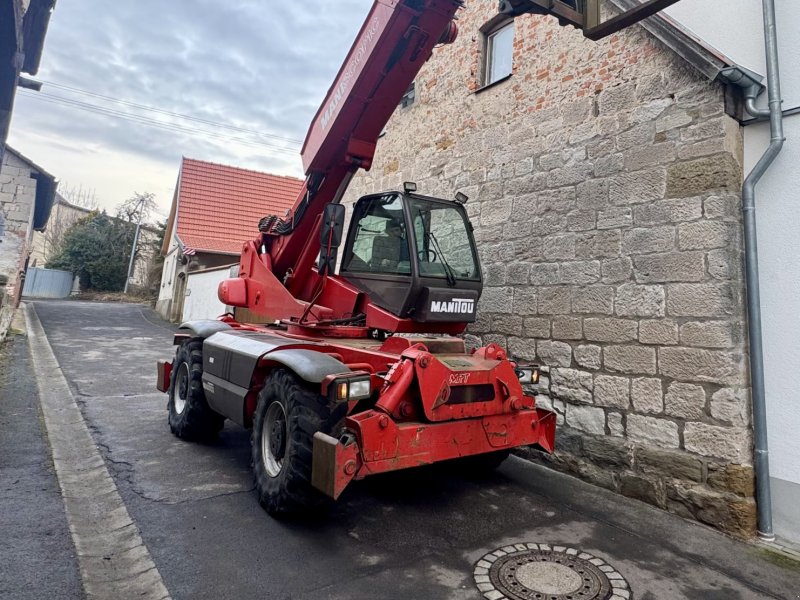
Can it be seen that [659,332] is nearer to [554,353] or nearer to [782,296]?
[782,296]

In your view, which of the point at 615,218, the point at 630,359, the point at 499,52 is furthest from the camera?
the point at 499,52

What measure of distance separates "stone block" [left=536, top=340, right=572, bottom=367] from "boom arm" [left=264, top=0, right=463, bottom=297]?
2.43 meters

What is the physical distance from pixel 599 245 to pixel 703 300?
106cm

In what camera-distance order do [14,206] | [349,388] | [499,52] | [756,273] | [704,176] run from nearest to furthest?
1. [349,388]
2. [756,273]
3. [704,176]
4. [499,52]
5. [14,206]

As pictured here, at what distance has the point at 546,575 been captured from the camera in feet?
9.07

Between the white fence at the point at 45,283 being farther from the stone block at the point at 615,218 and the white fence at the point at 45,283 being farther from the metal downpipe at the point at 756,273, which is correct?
the metal downpipe at the point at 756,273

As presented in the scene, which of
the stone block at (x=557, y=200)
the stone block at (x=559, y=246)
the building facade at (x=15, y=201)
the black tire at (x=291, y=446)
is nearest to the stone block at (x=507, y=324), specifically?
the stone block at (x=559, y=246)

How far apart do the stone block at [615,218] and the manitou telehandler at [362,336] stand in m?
1.22

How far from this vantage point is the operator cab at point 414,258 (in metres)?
3.88

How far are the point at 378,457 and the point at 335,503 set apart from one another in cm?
92

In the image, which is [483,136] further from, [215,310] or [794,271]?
[215,310]

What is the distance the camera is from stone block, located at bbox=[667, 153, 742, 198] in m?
3.75

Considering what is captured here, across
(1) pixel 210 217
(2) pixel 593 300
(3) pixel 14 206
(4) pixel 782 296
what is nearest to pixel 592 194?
(2) pixel 593 300

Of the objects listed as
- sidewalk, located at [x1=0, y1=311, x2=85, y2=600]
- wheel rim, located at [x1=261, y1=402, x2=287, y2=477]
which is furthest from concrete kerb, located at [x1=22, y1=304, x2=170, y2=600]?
wheel rim, located at [x1=261, y1=402, x2=287, y2=477]
